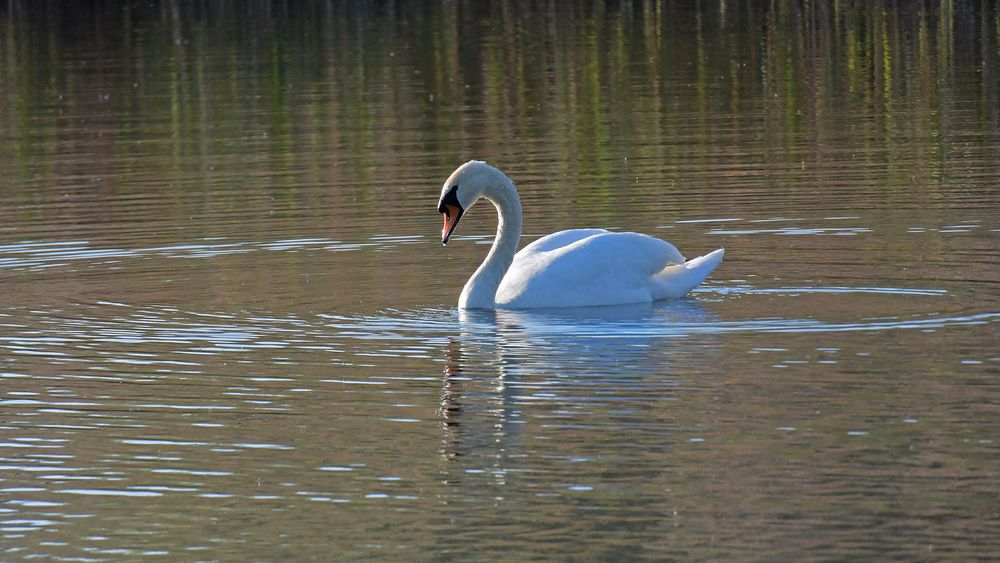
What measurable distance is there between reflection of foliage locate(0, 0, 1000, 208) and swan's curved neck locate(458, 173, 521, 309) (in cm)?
472

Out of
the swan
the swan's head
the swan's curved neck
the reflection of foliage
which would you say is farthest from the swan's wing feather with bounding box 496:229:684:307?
the reflection of foliage

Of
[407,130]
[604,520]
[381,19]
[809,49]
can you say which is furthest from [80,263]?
[381,19]

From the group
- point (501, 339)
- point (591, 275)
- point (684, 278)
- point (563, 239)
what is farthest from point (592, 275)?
point (501, 339)

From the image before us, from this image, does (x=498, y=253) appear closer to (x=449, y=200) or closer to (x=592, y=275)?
(x=449, y=200)

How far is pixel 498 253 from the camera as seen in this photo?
14016mm

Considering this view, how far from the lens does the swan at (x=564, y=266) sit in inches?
524

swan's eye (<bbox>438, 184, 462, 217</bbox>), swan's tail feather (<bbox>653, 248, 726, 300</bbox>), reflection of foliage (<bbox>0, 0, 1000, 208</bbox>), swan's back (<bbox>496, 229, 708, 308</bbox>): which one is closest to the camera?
swan's back (<bbox>496, 229, 708, 308</bbox>)

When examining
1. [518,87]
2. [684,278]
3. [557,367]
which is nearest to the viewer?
[557,367]

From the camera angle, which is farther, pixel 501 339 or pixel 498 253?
pixel 498 253

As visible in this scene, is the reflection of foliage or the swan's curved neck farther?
the reflection of foliage

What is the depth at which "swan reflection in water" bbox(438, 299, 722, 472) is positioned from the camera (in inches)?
389

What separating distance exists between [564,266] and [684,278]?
35.5 inches

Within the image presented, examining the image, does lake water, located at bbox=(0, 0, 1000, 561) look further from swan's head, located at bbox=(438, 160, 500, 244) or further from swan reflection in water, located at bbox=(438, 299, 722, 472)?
swan's head, located at bbox=(438, 160, 500, 244)

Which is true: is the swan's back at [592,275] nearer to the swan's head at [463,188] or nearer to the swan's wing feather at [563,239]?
the swan's wing feather at [563,239]
